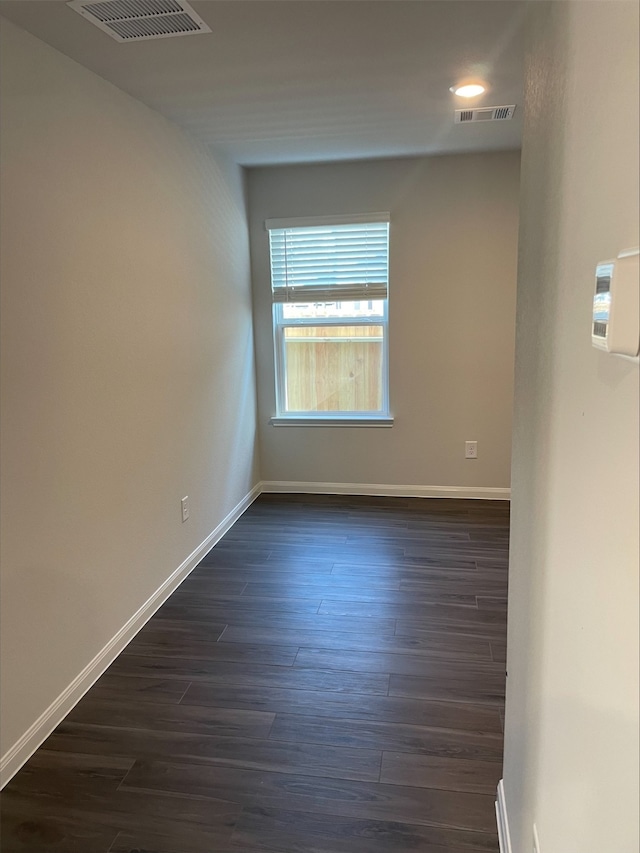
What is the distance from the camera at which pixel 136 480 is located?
9.23 ft

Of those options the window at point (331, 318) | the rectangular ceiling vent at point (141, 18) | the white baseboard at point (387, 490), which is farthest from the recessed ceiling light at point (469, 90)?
the white baseboard at point (387, 490)

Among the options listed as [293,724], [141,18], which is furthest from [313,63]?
[293,724]

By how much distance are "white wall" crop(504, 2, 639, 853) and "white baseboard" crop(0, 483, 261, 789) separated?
163 cm

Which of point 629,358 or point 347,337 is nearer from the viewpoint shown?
point 629,358

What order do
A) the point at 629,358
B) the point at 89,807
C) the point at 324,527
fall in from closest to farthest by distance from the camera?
the point at 629,358
the point at 89,807
the point at 324,527

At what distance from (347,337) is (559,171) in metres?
3.53

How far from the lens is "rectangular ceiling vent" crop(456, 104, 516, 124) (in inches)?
120

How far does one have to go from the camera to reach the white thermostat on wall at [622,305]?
23.4 inches

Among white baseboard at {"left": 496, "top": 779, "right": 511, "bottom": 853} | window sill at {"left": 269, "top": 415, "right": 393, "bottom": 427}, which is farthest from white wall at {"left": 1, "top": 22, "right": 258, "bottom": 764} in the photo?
white baseboard at {"left": 496, "top": 779, "right": 511, "bottom": 853}

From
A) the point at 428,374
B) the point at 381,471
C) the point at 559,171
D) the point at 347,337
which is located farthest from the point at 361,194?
the point at 559,171

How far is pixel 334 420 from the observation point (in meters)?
4.64

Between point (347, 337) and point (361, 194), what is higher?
point (361, 194)

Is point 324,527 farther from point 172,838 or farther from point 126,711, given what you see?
point 172,838

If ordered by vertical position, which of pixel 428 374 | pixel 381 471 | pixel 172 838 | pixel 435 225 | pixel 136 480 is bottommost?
pixel 172 838
